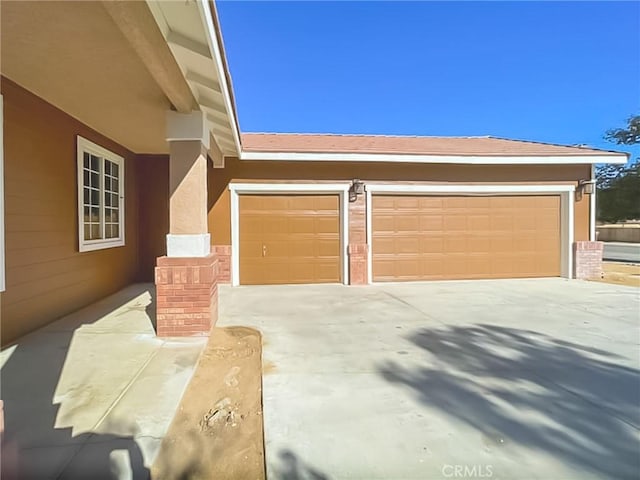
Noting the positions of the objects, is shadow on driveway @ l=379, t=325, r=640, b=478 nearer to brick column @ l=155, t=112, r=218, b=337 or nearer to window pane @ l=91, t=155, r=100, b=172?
brick column @ l=155, t=112, r=218, b=337

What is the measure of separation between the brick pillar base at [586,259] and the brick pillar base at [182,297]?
9.90 metres

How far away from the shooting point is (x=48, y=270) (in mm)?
5234

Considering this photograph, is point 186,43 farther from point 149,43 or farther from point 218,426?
point 218,426

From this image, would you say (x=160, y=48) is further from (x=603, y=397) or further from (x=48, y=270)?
(x=603, y=397)

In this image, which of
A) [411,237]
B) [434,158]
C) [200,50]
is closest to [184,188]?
[200,50]

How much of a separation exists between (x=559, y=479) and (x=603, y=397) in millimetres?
1451

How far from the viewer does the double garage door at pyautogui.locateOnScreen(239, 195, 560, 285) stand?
8984mm

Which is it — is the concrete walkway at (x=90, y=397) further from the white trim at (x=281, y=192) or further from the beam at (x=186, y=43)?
the white trim at (x=281, y=192)

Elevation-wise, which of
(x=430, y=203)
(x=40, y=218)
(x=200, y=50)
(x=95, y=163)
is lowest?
(x=40, y=218)

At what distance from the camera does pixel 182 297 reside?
15.2 feet

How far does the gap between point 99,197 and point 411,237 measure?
7.17 m

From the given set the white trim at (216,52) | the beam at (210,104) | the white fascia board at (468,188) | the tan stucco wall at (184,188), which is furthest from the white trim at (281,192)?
the tan stucco wall at (184,188)

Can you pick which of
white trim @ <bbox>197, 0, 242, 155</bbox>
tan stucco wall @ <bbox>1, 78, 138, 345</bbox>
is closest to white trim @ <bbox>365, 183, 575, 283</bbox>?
white trim @ <bbox>197, 0, 242, 155</bbox>

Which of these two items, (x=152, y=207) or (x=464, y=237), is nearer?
(x=152, y=207)
